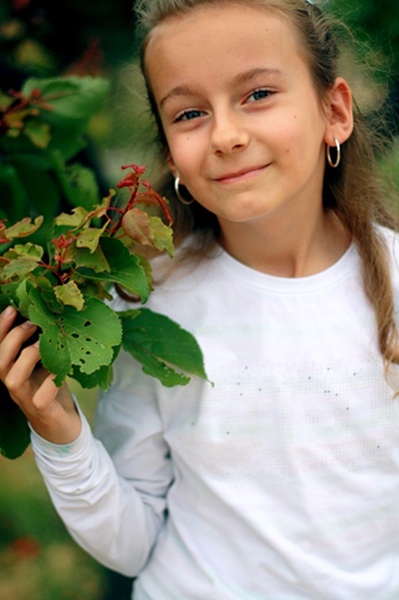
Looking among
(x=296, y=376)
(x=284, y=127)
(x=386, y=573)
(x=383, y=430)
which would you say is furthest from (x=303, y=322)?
(x=386, y=573)

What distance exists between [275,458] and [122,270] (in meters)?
0.60

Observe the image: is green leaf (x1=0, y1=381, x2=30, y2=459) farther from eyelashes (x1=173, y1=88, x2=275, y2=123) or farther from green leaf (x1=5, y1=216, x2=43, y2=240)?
eyelashes (x1=173, y1=88, x2=275, y2=123)

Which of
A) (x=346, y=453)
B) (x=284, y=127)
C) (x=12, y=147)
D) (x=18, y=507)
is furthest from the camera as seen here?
(x=18, y=507)

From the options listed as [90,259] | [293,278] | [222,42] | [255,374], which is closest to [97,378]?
[90,259]

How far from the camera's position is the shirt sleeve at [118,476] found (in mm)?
1902

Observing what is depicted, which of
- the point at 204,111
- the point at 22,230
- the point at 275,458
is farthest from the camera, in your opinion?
the point at 275,458

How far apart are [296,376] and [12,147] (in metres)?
0.81

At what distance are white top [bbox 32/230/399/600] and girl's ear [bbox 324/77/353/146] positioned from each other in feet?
0.97

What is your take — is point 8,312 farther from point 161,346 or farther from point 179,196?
point 179,196

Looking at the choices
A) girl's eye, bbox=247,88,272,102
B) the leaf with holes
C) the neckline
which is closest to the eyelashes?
girl's eye, bbox=247,88,272,102

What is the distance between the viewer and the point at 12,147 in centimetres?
213

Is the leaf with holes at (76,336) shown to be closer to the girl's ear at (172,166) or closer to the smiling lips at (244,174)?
the smiling lips at (244,174)

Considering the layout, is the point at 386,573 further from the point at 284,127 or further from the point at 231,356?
the point at 284,127

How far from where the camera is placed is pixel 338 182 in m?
2.15
